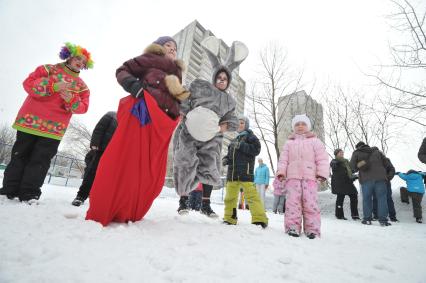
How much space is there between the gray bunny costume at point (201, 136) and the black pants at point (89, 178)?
127 centimetres

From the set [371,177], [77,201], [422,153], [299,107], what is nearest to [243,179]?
[77,201]

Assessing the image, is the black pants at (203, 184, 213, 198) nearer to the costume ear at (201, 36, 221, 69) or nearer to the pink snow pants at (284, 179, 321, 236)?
the pink snow pants at (284, 179, 321, 236)

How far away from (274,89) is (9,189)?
12662 millimetres

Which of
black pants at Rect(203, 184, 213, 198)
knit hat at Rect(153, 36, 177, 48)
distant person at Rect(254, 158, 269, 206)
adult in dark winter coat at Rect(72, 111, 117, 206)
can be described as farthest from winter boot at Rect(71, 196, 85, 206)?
distant person at Rect(254, 158, 269, 206)

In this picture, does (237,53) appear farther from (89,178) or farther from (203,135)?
(89,178)

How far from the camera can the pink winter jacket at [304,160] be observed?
2830mm

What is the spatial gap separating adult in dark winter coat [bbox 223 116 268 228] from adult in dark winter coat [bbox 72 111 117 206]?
6.08 ft

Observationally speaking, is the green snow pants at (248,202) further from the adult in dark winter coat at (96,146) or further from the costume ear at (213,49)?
the adult in dark winter coat at (96,146)

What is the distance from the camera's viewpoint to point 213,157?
2879 millimetres

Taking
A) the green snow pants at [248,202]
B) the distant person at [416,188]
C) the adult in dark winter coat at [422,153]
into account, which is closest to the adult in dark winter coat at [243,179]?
the green snow pants at [248,202]

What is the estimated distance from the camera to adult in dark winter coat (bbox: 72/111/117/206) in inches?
124

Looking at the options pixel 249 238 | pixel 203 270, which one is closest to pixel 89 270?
pixel 203 270

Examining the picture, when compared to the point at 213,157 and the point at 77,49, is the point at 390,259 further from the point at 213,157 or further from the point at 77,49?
the point at 77,49

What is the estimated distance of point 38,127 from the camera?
2.38 m
